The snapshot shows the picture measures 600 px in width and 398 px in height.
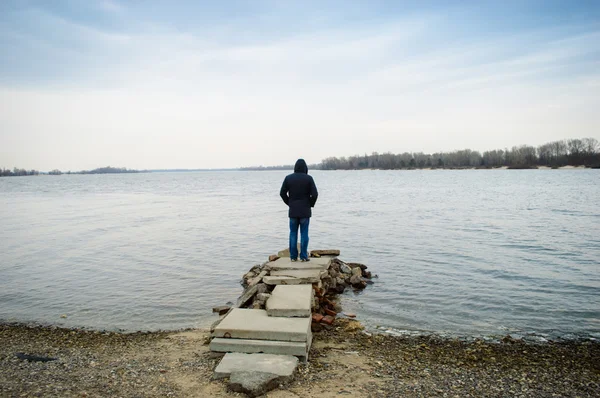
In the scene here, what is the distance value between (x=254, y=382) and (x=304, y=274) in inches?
176

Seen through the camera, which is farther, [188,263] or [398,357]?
[188,263]

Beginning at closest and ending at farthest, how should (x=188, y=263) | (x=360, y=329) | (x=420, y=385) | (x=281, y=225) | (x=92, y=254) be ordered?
(x=420, y=385) → (x=360, y=329) → (x=188, y=263) → (x=92, y=254) → (x=281, y=225)

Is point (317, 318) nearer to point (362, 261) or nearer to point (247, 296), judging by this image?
point (247, 296)

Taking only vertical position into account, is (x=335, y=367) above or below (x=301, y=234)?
below

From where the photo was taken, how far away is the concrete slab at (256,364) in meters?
5.71

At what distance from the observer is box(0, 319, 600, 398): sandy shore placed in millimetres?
5621

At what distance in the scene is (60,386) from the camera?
5785mm

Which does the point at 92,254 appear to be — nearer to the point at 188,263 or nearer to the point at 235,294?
the point at 188,263

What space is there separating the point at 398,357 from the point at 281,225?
19254 mm

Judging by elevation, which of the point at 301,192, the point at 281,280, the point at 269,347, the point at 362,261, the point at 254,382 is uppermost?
the point at 301,192

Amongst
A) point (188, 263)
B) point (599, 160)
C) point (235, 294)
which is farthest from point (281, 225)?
point (599, 160)

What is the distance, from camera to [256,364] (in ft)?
19.2

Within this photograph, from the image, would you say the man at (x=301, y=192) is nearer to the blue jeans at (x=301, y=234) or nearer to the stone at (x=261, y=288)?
the blue jeans at (x=301, y=234)

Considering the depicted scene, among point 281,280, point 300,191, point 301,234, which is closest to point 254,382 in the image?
point 281,280
